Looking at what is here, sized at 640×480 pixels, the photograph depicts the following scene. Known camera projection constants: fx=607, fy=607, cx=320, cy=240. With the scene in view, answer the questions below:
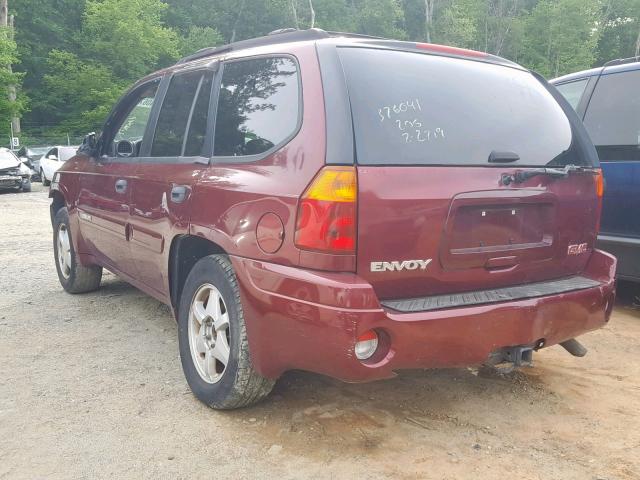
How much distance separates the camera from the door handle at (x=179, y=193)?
323cm

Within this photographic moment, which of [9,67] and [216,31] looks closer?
[9,67]

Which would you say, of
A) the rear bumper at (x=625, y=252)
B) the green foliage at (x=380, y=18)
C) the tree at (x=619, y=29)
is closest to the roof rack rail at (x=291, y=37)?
the rear bumper at (x=625, y=252)

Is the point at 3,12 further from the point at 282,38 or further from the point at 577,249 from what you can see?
the point at 577,249

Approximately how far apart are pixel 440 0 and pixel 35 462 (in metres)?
65.5

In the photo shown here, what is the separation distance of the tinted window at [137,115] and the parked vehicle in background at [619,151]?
3.43 m

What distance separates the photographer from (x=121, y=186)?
4062mm

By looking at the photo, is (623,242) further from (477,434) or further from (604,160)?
(477,434)

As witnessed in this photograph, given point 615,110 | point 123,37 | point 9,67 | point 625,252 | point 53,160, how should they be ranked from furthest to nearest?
point 123,37
point 9,67
point 53,160
point 615,110
point 625,252

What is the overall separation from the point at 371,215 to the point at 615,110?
3.31 meters

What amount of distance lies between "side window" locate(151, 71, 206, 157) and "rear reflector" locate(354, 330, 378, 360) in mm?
1675

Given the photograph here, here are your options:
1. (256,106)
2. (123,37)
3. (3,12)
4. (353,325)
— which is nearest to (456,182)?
(353,325)

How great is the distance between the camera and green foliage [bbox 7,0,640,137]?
38188 millimetres

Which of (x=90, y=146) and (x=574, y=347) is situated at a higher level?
(x=90, y=146)

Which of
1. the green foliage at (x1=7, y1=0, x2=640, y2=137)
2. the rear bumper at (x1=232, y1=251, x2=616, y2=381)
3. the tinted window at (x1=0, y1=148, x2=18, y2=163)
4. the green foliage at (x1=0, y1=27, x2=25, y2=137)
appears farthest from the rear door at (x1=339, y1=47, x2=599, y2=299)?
the green foliage at (x1=7, y1=0, x2=640, y2=137)
